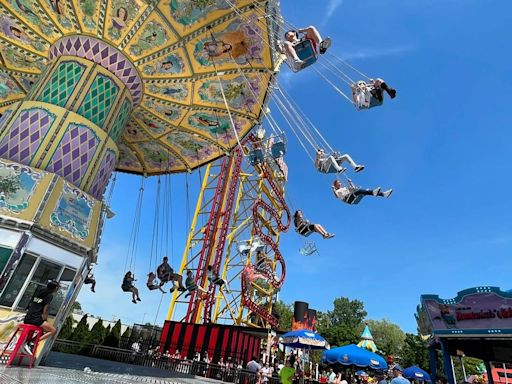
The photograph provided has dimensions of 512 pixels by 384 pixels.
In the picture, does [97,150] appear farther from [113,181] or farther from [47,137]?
[113,181]

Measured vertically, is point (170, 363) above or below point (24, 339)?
above

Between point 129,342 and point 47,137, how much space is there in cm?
1578

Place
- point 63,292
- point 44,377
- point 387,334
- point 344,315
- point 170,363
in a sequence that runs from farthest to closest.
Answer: point 344,315, point 387,334, point 170,363, point 63,292, point 44,377

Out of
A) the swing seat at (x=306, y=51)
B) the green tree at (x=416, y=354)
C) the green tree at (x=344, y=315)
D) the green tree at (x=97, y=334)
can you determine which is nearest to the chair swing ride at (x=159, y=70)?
the swing seat at (x=306, y=51)

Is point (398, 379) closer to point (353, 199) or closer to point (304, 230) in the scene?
point (353, 199)

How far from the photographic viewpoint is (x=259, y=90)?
12.2 m

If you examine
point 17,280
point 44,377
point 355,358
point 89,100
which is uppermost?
point 89,100

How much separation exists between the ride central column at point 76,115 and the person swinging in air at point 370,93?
664cm

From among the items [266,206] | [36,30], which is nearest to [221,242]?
[266,206]

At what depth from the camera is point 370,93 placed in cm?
984

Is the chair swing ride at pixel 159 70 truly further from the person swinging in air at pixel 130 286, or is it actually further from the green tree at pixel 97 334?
the green tree at pixel 97 334

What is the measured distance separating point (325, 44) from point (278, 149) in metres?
4.10

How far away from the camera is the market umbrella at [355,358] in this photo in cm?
1239

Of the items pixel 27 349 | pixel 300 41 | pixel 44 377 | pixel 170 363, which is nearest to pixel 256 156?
pixel 300 41
